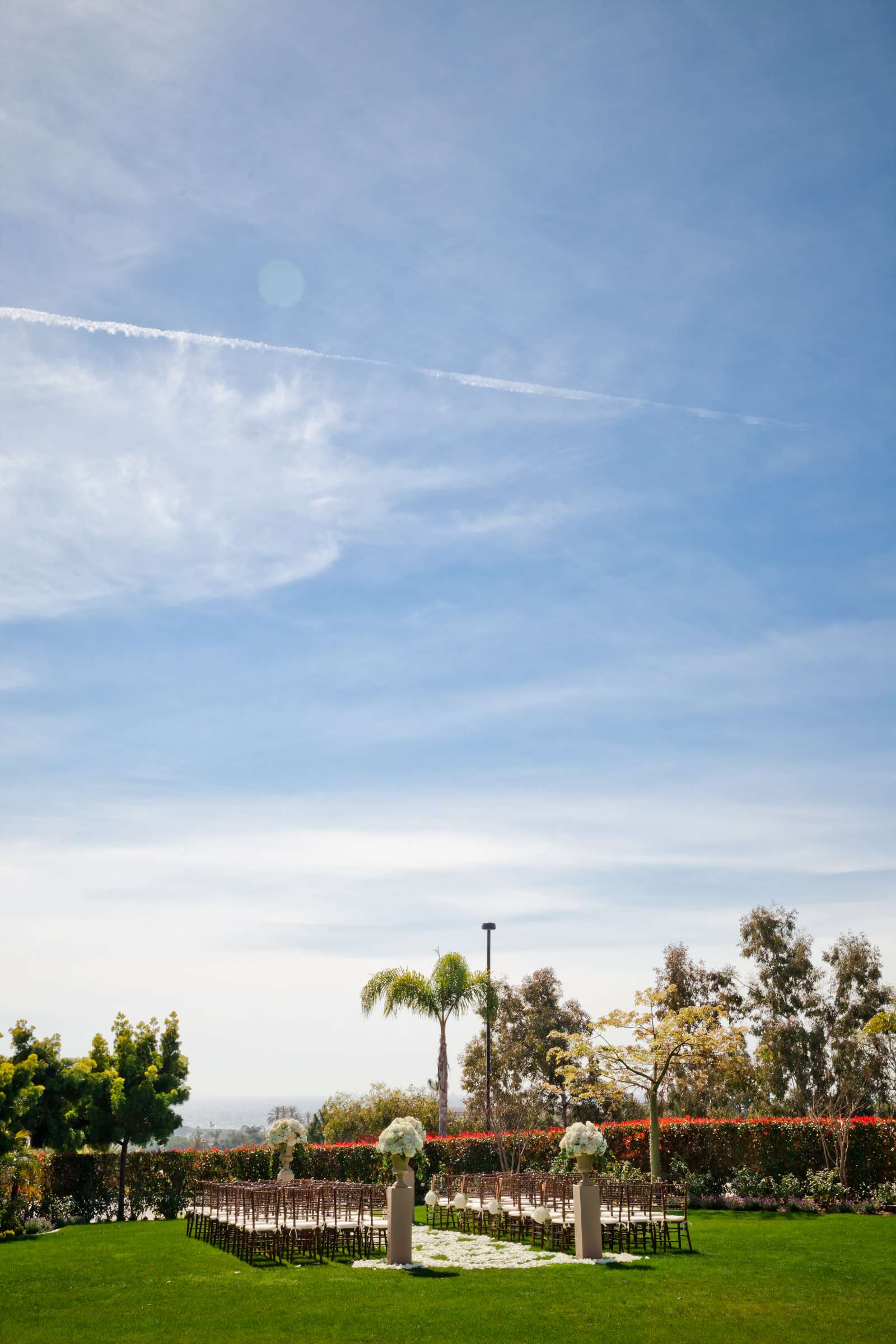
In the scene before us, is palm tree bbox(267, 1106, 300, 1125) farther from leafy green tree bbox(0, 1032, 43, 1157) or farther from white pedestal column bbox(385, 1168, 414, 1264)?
white pedestal column bbox(385, 1168, 414, 1264)

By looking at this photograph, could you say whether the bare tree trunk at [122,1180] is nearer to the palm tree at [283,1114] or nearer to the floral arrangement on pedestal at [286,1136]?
the palm tree at [283,1114]

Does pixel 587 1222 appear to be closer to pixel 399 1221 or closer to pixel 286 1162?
pixel 399 1221

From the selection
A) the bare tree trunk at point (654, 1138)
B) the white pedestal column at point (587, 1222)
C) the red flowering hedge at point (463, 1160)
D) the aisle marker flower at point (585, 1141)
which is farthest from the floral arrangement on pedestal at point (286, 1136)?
the bare tree trunk at point (654, 1138)

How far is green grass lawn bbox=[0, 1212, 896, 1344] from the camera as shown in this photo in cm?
1019

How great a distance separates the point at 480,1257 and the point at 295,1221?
2.99 meters

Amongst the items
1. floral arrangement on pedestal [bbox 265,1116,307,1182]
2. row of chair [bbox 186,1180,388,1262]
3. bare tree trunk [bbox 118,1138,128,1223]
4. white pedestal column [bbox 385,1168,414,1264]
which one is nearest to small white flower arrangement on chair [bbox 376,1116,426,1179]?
white pedestal column [bbox 385,1168,414,1264]

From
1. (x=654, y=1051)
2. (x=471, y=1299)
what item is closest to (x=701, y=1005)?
(x=654, y=1051)

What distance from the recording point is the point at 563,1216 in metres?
16.2

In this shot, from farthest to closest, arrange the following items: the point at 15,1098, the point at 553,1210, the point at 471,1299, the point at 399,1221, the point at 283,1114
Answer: the point at 283,1114 → the point at 15,1098 → the point at 553,1210 → the point at 399,1221 → the point at 471,1299

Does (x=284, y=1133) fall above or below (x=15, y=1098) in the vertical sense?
below

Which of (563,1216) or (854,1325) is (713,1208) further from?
(854,1325)

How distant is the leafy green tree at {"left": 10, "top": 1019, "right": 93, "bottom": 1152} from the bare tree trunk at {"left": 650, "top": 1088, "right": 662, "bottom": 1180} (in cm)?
1307

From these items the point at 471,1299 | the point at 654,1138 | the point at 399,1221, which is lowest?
the point at 654,1138

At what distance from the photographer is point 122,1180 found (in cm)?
2422
